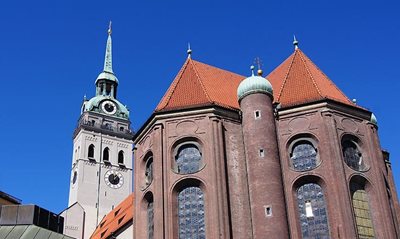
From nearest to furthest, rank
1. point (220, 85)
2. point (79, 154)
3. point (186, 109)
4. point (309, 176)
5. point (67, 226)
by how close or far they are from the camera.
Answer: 1. point (309, 176)
2. point (186, 109)
3. point (220, 85)
4. point (67, 226)
5. point (79, 154)

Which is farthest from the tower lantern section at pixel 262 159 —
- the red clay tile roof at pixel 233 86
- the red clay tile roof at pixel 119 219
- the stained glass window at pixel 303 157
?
the red clay tile roof at pixel 119 219

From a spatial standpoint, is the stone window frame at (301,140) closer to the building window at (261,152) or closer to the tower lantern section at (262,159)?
the tower lantern section at (262,159)

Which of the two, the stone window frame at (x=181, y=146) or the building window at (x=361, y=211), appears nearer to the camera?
the building window at (x=361, y=211)

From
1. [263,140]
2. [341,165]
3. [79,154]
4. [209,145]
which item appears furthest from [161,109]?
[79,154]

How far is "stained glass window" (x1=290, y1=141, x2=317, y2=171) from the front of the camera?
2717cm

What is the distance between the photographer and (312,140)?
2764 cm

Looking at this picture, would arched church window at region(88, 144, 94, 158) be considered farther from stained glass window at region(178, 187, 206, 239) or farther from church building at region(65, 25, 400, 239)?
stained glass window at region(178, 187, 206, 239)

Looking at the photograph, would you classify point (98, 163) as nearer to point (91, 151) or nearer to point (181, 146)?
point (91, 151)

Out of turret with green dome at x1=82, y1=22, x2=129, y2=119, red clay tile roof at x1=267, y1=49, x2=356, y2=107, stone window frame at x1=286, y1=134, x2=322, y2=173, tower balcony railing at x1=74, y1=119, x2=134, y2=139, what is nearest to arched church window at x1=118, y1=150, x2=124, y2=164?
tower balcony railing at x1=74, y1=119, x2=134, y2=139

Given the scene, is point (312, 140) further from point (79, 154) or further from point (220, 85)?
point (79, 154)

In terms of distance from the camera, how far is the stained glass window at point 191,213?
2609 centimetres

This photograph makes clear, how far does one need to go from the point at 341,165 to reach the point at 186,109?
26.7 ft

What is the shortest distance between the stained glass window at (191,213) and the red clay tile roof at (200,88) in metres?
4.61

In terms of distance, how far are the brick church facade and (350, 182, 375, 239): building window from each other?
55 mm
